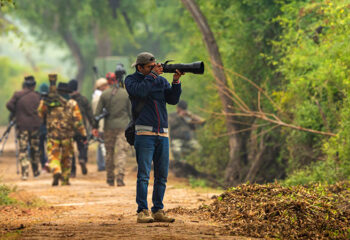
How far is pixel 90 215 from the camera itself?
26.5 feet

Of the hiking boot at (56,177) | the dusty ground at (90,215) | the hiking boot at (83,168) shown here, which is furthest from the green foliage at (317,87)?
the hiking boot at (83,168)

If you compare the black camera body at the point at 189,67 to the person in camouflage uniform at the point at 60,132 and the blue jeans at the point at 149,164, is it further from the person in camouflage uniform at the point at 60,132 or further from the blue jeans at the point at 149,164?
the person in camouflage uniform at the point at 60,132

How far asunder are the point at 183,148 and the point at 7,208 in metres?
7.91

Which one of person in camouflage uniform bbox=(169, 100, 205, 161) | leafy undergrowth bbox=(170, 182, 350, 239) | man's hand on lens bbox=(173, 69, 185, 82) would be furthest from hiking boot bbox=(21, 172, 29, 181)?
man's hand on lens bbox=(173, 69, 185, 82)

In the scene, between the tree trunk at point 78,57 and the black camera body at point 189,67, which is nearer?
the black camera body at point 189,67

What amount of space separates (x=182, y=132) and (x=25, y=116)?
4050 mm

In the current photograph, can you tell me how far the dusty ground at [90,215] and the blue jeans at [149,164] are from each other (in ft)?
1.01

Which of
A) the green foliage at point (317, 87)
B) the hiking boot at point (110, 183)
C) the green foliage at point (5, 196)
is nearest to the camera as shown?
the green foliage at point (5, 196)

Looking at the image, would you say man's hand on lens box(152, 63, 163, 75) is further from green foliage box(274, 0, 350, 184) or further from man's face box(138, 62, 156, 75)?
green foliage box(274, 0, 350, 184)

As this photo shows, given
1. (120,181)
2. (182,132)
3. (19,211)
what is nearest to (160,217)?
(19,211)

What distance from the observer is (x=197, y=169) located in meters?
16.0

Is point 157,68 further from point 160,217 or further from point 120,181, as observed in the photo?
point 120,181

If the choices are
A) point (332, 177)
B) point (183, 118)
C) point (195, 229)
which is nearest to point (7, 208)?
point (195, 229)

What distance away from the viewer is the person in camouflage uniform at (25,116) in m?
14.2
